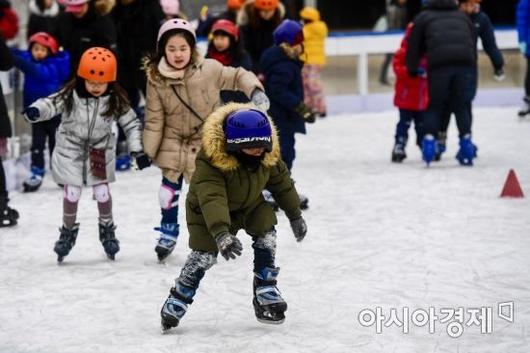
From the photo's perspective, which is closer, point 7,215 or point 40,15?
point 7,215

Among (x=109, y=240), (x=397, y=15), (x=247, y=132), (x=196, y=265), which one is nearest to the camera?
(x=247, y=132)

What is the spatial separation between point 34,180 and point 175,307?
15.3 feet

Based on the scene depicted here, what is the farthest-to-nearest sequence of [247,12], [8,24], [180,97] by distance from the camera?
[8,24] < [247,12] < [180,97]

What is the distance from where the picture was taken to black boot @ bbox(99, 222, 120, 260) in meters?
7.25

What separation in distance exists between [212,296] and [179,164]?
3.12 ft

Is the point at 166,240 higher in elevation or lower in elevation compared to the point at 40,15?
lower

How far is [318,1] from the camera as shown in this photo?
3042 cm

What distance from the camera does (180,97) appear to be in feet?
22.8

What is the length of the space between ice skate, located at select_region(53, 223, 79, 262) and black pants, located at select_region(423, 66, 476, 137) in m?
4.28

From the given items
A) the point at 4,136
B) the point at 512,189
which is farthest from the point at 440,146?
the point at 4,136

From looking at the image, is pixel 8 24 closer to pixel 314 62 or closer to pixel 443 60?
pixel 443 60

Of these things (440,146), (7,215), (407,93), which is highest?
(407,93)

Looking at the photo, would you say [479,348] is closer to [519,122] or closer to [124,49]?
[124,49]

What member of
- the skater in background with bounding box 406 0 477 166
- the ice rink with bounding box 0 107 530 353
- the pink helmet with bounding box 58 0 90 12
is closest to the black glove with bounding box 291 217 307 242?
the ice rink with bounding box 0 107 530 353
